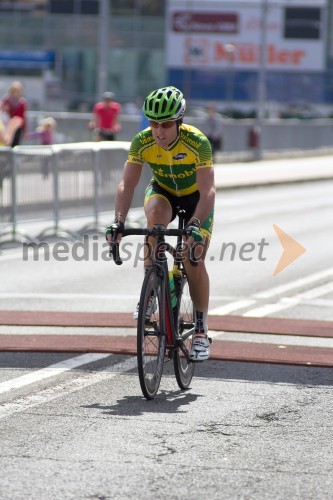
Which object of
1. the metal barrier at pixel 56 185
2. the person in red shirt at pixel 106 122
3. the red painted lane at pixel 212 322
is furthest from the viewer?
the person in red shirt at pixel 106 122

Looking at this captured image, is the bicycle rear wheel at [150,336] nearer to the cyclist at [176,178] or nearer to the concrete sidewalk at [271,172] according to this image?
the cyclist at [176,178]

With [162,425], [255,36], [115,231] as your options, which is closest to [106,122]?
[115,231]

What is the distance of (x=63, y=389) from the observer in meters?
7.84

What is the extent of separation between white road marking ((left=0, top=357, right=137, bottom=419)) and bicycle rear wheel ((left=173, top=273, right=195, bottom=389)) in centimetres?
51

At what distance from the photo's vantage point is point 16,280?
44.9 feet

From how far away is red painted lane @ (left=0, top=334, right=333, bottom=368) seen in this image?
9.06 m

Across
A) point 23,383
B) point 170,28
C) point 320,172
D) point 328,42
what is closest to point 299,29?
point 328,42

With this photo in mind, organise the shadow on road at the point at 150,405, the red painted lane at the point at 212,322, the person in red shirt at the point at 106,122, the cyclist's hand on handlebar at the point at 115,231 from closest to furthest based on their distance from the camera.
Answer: the shadow on road at the point at 150,405 < the cyclist's hand on handlebar at the point at 115,231 < the red painted lane at the point at 212,322 < the person in red shirt at the point at 106,122

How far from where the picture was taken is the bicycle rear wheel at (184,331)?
7875 millimetres

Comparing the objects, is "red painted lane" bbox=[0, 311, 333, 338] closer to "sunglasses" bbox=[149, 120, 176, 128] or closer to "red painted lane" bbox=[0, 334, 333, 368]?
"red painted lane" bbox=[0, 334, 333, 368]

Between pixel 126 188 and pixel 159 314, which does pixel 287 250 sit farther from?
pixel 159 314

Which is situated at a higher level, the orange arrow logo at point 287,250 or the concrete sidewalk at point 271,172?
the orange arrow logo at point 287,250

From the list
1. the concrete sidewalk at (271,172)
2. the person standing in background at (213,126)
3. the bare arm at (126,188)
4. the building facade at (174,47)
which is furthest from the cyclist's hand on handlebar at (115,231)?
the building facade at (174,47)

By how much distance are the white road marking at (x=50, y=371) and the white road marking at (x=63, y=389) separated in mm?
204
